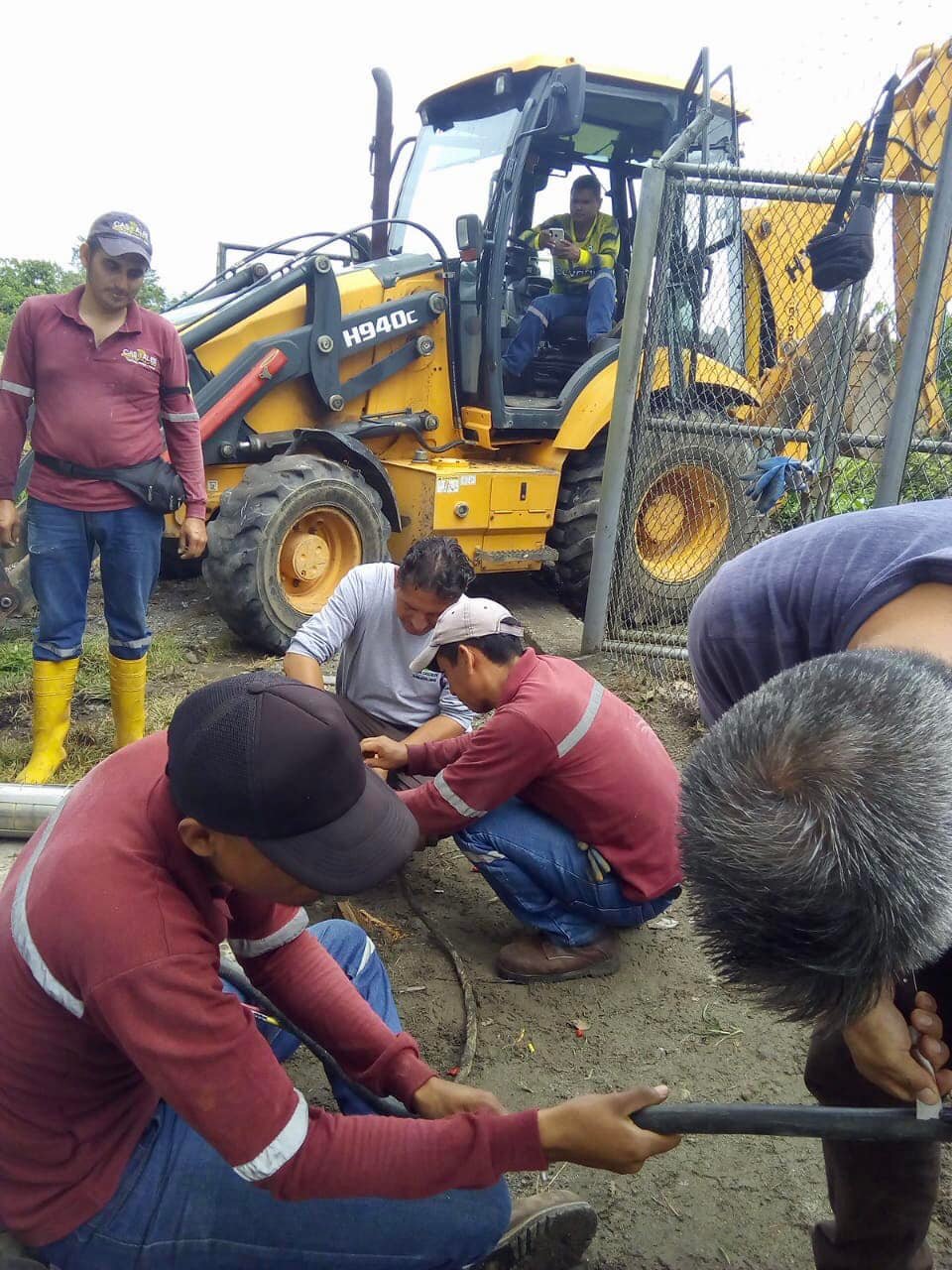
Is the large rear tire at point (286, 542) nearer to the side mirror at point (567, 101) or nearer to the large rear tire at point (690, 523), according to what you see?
the large rear tire at point (690, 523)

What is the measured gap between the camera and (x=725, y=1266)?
199 centimetres

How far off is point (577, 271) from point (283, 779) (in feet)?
16.7

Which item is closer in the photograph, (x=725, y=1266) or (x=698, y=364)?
(x=725, y=1266)

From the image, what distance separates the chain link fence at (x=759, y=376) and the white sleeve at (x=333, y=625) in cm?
167

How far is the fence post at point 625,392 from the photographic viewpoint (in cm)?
433

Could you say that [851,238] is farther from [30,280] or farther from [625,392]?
[30,280]

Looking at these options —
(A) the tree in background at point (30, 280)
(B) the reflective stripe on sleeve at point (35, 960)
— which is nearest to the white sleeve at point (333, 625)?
(B) the reflective stripe on sleeve at point (35, 960)

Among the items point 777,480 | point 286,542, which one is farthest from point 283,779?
point 286,542

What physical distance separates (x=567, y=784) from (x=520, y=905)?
0.41 meters

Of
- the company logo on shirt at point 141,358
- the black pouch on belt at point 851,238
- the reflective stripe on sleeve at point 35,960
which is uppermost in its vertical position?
the black pouch on belt at point 851,238

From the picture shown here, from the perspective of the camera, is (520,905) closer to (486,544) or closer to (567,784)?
(567,784)

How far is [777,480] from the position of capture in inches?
152

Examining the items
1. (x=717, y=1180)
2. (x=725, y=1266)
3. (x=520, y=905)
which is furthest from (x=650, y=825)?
(x=725, y=1266)

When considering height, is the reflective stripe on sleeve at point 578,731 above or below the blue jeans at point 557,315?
below
